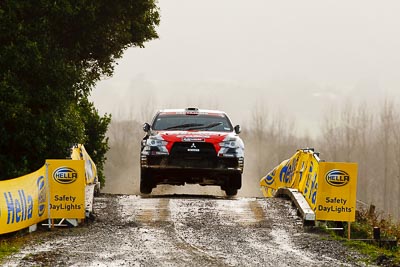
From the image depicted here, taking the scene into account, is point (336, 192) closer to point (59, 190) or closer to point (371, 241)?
point (371, 241)

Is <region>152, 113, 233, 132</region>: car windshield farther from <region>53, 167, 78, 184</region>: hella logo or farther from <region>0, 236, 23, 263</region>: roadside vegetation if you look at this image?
<region>0, 236, 23, 263</region>: roadside vegetation

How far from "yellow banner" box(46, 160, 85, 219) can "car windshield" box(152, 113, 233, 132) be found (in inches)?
166

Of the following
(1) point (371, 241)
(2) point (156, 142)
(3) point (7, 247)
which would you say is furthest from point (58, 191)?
(1) point (371, 241)

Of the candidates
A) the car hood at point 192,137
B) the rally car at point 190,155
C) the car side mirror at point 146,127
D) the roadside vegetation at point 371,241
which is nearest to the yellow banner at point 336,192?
the roadside vegetation at point 371,241

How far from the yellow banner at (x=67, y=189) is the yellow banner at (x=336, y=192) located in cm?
434

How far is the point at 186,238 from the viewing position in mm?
12000

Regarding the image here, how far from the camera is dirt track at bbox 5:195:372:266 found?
1020cm

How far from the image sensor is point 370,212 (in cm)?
1759

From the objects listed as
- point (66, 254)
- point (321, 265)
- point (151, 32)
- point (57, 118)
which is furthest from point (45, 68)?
point (321, 265)

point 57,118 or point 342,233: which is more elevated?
point 57,118

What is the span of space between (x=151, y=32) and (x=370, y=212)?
925 centimetres

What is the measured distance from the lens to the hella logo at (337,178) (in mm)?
13164

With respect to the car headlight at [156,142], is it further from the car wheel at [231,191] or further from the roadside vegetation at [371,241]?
the roadside vegetation at [371,241]

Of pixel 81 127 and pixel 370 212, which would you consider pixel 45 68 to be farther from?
pixel 370 212
